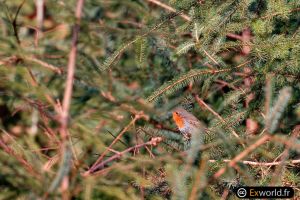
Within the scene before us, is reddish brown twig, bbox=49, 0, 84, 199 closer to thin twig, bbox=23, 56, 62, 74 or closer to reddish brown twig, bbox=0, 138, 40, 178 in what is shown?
reddish brown twig, bbox=0, 138, 40, 178

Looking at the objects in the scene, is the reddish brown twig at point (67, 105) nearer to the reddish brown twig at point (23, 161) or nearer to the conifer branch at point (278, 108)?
the reddish brown twig at point (23, 161)

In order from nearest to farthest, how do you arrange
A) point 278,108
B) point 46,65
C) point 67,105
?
point 278,108 → point 67,105 → point 46,65

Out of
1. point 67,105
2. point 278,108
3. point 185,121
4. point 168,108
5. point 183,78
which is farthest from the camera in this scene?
point 185,121

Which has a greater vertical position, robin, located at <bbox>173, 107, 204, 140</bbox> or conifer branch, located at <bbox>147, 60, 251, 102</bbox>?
conifer branch, located at <bbox>147, 60, 251, 102</bbox>

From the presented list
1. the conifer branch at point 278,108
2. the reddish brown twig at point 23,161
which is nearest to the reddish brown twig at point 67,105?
the reddish brown twig at point 23,161

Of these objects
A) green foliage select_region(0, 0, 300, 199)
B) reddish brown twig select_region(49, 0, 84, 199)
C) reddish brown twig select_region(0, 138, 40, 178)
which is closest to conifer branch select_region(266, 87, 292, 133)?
green foliage select_region(0, 0, 300, 199)

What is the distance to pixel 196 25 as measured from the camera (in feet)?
8.32

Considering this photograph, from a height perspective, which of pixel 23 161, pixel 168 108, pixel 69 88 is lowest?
pixel 23 161

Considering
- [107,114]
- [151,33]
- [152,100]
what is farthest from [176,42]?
[107,114]

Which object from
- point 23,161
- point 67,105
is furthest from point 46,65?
point 67,105

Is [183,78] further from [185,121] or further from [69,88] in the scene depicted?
[69,88]

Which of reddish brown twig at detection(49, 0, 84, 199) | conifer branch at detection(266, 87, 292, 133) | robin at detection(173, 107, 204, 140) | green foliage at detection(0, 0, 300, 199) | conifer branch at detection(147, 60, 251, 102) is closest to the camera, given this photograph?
conifer branch at detection(266, 87, 292, 133)

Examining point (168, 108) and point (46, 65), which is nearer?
point (168, 108)

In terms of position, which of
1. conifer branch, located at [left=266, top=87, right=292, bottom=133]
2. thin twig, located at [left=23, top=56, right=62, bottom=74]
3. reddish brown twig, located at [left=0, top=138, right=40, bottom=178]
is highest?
thin twig, located at [left=23, top=56, right=62, bottom=74]
